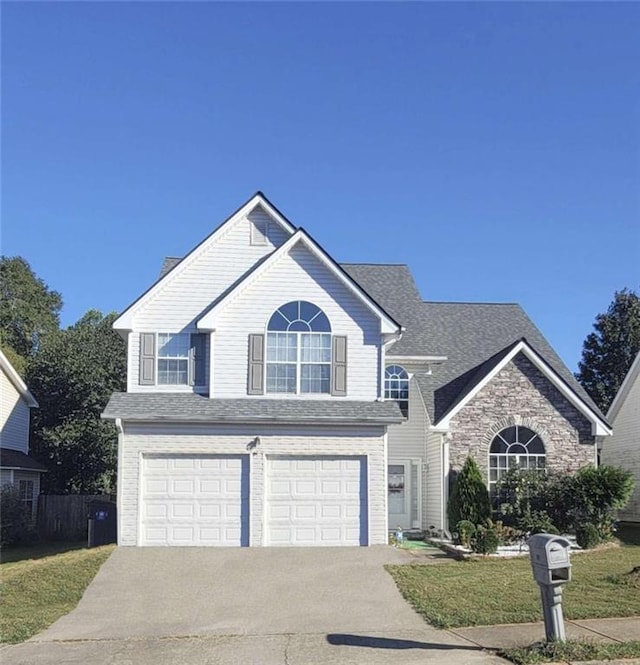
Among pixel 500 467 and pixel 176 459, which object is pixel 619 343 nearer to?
pixel 500 467

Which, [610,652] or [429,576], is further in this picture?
[429,576]

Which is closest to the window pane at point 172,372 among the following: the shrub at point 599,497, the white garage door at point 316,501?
the white garage door at point 316,501

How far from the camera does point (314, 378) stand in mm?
21516

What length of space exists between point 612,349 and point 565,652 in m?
35.2

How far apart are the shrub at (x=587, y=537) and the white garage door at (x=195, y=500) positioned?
26.2ft

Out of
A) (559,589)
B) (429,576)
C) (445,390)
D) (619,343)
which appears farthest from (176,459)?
(619,343)

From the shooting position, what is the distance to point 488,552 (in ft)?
61.7

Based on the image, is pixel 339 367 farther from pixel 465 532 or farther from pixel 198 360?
pixel 465 532

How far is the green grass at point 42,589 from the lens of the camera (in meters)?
13.1

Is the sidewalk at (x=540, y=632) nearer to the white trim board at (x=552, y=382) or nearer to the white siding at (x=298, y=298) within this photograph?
the white siding at (x=298, y=298)

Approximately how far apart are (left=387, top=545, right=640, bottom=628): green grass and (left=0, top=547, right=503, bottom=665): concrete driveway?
0.46 metres

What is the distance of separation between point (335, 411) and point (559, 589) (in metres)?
11.1

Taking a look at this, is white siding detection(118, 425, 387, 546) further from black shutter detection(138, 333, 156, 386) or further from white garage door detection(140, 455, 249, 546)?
black shutter detection(138, 333, 156, 386)

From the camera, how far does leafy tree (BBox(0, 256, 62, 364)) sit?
177 ft
